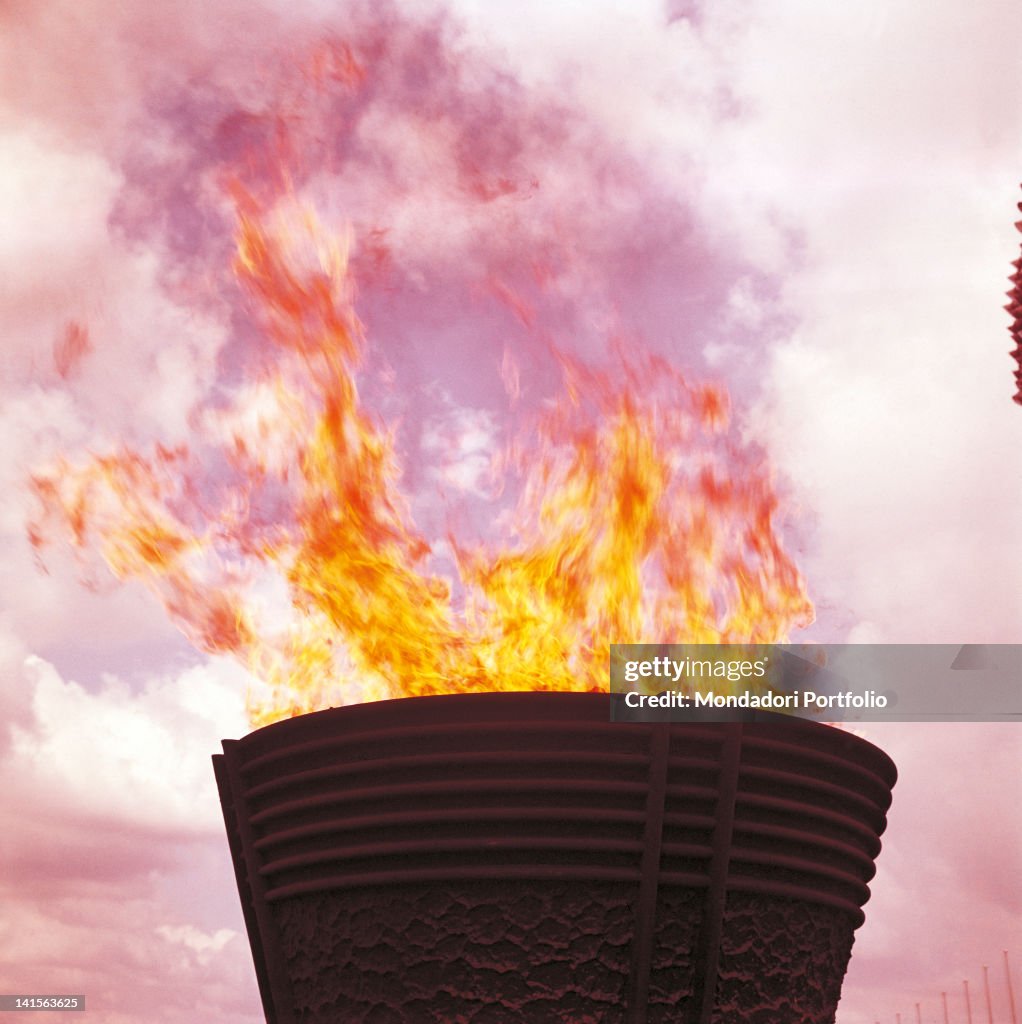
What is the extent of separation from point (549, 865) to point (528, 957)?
0.46m

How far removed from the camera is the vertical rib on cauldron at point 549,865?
247 inches

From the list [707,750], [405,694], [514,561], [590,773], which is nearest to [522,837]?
[590,773]

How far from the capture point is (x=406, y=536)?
828 centimetres

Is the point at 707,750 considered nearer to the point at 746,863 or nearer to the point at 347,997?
the point at 746,863

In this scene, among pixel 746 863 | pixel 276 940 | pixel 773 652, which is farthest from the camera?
pixel 773 652

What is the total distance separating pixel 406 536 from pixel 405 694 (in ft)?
3.63

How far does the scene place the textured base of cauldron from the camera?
6219mm

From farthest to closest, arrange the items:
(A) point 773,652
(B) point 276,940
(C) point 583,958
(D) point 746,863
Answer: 1. (A) point 773,652
2. (B) point 276,940
3. (D) point 746,863
4. (C) point 583,958

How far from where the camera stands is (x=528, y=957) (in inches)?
245

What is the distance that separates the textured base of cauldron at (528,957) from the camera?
6.22 m

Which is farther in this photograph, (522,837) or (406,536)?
(406,536)

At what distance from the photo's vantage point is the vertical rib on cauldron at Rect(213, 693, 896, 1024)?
6.27 meters

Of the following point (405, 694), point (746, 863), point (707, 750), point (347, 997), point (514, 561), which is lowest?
point (347, 997)

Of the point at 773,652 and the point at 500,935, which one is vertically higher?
the point at 773,652
